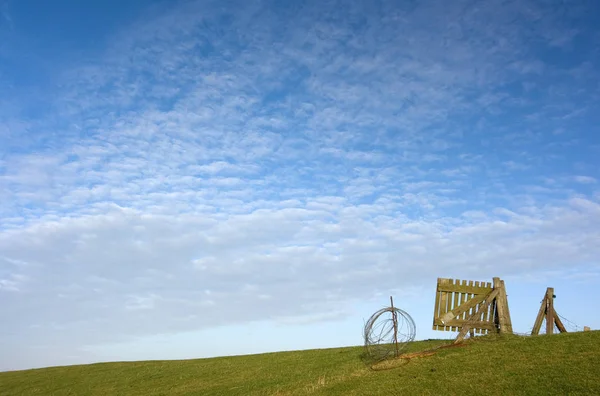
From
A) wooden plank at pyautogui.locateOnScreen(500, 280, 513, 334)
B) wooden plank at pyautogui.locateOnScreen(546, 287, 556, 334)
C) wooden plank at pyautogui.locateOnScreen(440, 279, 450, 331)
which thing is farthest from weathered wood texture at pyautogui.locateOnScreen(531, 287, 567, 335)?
wooden plank at pyautogui.locateOnScreen(440, 279, 450, 331)

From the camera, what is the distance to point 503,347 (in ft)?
72.8

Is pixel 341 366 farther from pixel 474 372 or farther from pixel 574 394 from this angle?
pixel 574 394

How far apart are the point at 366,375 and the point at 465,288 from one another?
8.44m

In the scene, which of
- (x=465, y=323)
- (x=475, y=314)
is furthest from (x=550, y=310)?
(x=465, y=323)

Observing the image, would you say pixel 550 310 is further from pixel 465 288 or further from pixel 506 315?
pixel 465 288

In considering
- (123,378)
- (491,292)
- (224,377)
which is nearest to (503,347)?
(491,292)

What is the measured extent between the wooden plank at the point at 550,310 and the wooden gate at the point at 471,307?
2.33 meters

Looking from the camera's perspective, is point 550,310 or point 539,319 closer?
point 539,319

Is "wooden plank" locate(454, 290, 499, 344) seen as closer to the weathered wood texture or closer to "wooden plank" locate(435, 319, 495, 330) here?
"wooden plank" locate(435, 319, 495, 330)

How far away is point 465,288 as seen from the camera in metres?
26.2

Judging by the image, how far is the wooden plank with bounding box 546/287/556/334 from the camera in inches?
1030

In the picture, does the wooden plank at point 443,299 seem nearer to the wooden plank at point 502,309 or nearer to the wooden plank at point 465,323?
the wooden plank at point 465,323

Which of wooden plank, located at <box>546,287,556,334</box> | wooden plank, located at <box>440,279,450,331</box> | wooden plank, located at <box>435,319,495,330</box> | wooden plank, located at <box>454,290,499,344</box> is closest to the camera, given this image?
wooden plank, located at <box>454,290,499,344</box>

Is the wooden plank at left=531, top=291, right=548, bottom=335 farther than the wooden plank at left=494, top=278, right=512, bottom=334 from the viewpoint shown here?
Yes
